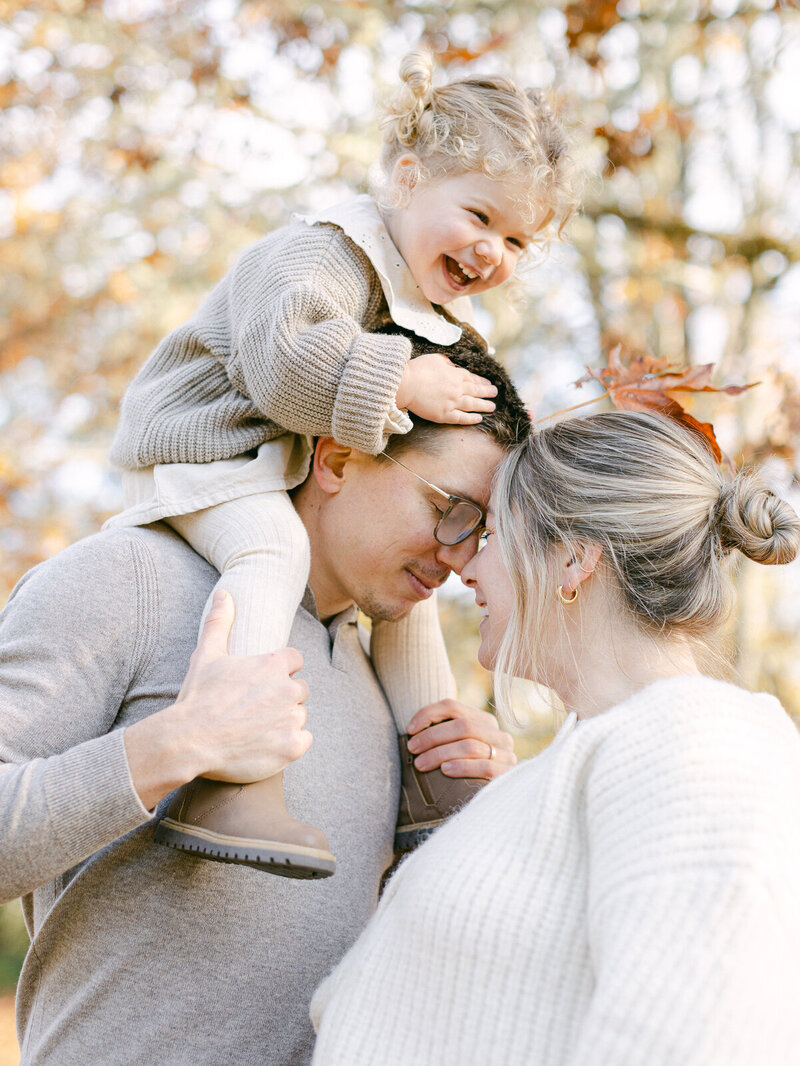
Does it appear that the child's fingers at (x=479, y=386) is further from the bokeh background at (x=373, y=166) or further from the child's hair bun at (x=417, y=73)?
the bokeh background at (x=373, y=166)

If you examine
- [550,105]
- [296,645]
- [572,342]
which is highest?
[550,105]

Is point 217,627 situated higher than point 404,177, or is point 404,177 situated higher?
point 404,177

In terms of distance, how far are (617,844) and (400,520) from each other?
50.2 inches

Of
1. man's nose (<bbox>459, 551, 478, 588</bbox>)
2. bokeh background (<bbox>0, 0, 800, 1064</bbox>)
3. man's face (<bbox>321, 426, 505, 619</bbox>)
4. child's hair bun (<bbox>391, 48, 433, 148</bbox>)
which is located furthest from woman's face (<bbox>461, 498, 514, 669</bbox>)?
bokeh background (<bbox>0, 0, 800, 1064</bbox>)

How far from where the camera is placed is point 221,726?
1596mm

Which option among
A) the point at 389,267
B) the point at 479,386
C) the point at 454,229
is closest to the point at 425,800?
the point at 479,386

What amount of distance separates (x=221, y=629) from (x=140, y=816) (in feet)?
1.30

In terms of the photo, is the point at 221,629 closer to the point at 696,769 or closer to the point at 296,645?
the point at 296,645

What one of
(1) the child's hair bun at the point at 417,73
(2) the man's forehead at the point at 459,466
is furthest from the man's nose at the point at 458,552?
(1) the child's hair bun at the point at 417,73

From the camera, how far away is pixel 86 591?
1840 mm

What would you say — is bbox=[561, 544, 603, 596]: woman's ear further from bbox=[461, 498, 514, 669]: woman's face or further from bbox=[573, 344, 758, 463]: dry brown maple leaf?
bbox=[573, 344, 758, 463]: dry brown maple leaf

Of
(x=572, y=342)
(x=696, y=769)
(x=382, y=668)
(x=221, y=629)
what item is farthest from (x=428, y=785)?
(x=572, y=342)

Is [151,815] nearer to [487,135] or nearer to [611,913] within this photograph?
[611,913]

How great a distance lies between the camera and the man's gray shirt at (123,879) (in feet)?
5.00
